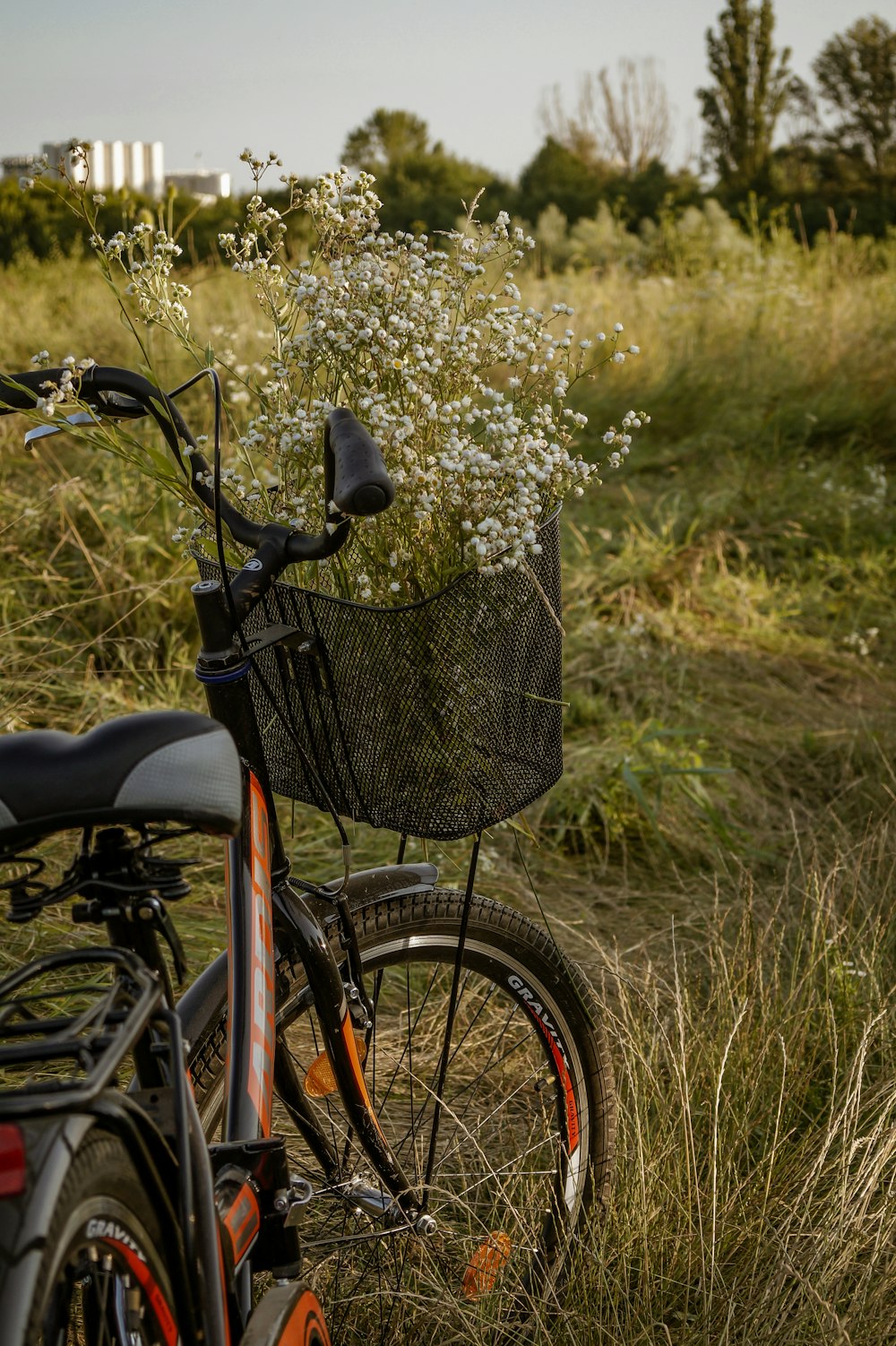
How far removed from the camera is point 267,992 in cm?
134

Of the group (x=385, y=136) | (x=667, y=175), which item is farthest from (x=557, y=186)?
(x=385, y=136)

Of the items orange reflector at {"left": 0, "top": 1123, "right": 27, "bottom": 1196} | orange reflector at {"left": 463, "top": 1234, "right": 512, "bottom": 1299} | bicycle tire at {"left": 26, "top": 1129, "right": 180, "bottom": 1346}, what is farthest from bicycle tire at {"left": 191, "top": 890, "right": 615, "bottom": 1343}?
orange reflector at {"left": 0, "top": 1123, "right": 27, "bottom": 1196}

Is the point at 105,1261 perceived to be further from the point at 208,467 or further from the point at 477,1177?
the point at 477,1177

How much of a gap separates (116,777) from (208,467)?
56cm

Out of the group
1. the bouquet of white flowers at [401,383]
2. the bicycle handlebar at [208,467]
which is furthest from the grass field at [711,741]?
the bicycle handlebar at [208,467]

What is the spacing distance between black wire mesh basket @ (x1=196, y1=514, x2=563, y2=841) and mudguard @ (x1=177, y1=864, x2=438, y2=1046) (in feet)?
0.65

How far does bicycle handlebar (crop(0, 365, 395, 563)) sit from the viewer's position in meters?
1.07

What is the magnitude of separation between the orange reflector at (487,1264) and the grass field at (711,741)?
0.12m

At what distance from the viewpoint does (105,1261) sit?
0.91m

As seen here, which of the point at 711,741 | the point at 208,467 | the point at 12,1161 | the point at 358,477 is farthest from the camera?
the point at 711,741

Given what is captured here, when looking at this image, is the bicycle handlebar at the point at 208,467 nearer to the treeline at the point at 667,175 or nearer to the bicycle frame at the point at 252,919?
the bicycle frame at the point at 252,919

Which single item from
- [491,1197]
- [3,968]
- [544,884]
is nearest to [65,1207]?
[491,1197]

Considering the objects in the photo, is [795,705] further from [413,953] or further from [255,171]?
[255,171]

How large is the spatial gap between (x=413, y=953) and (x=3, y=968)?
106cm
